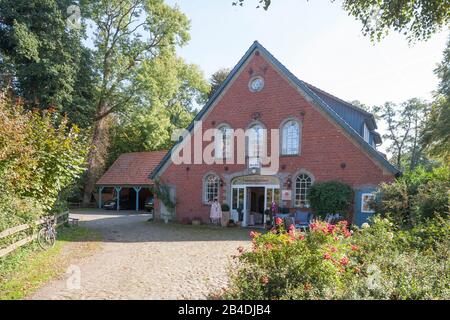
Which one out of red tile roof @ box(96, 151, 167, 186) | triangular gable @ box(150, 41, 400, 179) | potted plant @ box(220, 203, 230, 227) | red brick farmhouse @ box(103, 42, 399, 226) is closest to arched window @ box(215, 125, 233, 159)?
red brick farmhouse @ box(103, 42, 399, 226)

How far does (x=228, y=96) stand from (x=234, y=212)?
6690mm

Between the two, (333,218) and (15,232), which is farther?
(333,218)

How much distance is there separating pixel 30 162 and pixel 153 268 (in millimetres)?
4809

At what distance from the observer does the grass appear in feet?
22.7

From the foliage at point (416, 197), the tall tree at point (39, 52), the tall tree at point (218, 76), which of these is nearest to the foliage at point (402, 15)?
the foliage at point (416, 197)

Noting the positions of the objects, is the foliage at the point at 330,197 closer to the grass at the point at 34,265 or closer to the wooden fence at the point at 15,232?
the grass at the point at 34,265

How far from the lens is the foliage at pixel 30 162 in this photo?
8891 mm

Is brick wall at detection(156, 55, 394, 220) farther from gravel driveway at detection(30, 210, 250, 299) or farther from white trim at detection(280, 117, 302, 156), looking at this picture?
gravel driveway at detection(30, 210, 250, 299)

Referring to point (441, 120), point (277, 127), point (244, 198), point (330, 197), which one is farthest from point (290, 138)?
point (441, 120)

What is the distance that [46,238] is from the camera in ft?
36.4

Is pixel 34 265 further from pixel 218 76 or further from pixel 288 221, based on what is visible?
pixel 218 76

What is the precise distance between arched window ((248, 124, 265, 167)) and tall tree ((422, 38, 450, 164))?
1168 centimetres
